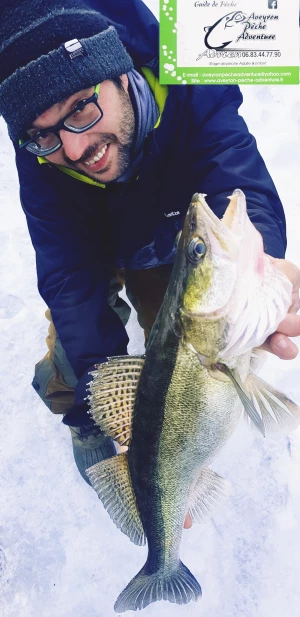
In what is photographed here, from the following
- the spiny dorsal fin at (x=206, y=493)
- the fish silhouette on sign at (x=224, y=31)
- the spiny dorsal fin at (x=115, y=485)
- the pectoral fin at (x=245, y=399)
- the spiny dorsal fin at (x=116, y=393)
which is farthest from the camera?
the fish silhouette on sign at (x=224, y=31)

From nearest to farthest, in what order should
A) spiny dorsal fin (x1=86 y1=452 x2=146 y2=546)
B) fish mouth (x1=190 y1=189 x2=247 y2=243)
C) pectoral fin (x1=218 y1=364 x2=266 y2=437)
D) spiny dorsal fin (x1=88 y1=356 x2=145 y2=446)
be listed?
fish mouth (x1=190 y1=189 x2=247 y2=243) → pectoral fin (x1=218 y1=364 x2=266 y2=437) → spiny dorsal fin (x1=88 y1=356 x2=145 y2=446) → spiny dorsal fin (x1=86 y1=452 x2=146 y2=546)

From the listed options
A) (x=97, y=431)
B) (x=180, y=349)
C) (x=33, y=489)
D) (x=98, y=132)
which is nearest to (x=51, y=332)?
(x=97, y=431)

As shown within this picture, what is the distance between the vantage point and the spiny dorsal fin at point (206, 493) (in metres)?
1.79

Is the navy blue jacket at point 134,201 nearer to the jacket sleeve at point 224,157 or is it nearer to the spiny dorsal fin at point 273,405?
the jacket sleeve at point 224,157

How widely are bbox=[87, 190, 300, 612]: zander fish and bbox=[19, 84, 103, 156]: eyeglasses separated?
2.55 feet

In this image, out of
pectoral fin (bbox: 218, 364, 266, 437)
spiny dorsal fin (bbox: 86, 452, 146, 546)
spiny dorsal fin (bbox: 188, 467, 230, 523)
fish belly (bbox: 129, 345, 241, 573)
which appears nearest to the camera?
pectoral fin (bbox: 218, 364, 266, 437)

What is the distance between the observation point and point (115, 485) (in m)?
1.69

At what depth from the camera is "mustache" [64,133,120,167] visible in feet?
6.28

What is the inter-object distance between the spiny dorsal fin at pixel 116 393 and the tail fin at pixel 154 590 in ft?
1.83

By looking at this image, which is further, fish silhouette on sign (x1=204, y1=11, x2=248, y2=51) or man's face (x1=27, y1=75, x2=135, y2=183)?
fish silhouette on sign (x1=204, y1=11, x2=248, y2=51)

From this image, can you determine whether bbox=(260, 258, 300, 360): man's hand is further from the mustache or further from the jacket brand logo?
the jacket brand logo

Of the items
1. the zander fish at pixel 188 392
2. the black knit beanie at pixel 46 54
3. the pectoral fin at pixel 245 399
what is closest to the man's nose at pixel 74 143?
the black knit beanie at pixel 46 54

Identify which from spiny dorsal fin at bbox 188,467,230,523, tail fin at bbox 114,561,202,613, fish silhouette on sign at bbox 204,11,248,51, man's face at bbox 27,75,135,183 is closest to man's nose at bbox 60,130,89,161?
man's face at bbox 27,75,135,183

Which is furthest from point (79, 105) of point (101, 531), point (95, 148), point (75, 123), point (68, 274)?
point (101, 531)
